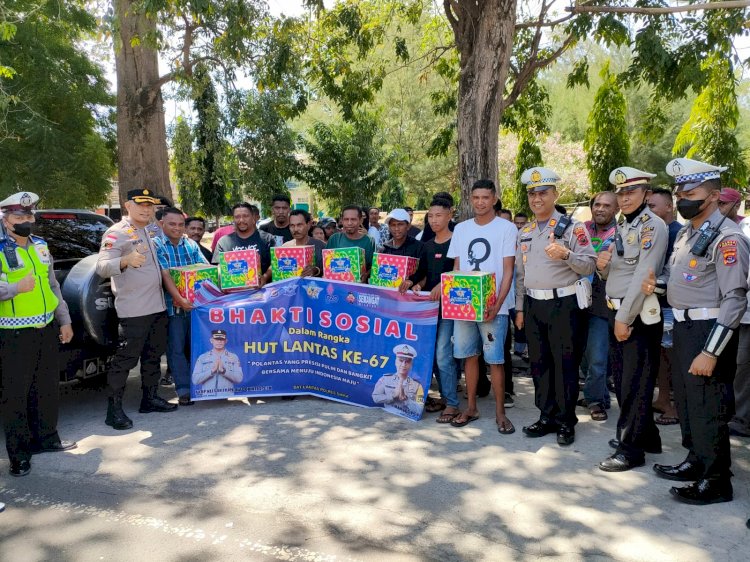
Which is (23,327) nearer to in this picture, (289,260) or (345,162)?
(289,260)

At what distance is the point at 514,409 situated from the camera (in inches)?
232

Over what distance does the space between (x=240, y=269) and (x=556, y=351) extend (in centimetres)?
309

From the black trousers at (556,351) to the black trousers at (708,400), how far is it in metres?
0.99

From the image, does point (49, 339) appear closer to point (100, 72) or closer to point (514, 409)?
point (514, 409)

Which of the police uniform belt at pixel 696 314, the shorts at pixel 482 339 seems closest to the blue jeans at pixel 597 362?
the shorts at pixel 482 339

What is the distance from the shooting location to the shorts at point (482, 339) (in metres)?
5.22

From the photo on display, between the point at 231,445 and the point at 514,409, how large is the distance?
269 cm

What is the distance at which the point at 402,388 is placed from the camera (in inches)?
222

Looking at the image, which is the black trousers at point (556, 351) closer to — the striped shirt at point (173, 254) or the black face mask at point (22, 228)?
the striped shirt at point (173, 254)

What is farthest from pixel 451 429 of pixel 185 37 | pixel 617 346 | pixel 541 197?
pixel 185 37

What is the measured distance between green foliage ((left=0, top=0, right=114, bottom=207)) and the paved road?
10670 millimetres

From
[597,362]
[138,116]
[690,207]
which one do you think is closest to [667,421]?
[597,362]

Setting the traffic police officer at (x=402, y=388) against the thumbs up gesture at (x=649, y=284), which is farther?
the traffic police officer at (x=402, y=388)

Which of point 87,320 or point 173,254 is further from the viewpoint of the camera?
point 173,254
